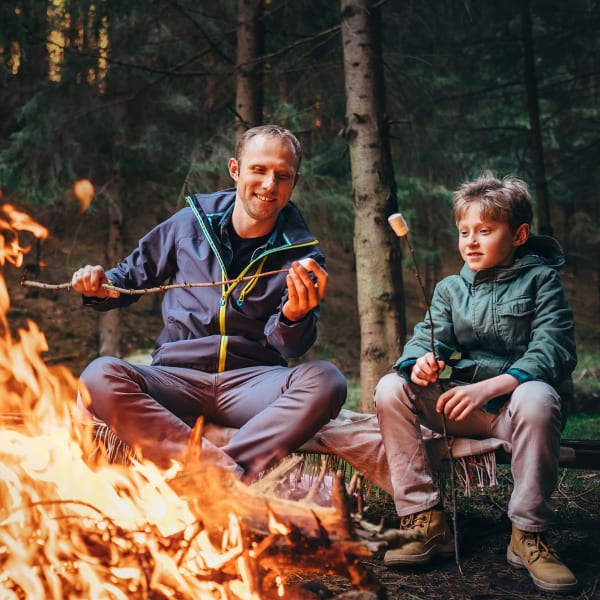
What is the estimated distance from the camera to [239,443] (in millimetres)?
2990

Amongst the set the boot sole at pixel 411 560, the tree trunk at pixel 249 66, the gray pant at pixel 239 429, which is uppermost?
the tree trunk at pixel 249 66

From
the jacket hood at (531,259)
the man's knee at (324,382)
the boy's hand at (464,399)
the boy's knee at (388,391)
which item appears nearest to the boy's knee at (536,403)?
the boy's hand at (464,399)

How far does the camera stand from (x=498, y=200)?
313 cm

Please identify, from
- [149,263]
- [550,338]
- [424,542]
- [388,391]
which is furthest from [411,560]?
[149,263]

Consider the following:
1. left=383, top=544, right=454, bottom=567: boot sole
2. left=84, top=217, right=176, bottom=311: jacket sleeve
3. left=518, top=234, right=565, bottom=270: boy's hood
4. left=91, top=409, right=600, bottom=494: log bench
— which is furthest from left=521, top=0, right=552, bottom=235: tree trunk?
left=383, top=544, right=454, bottom=567: boot sole

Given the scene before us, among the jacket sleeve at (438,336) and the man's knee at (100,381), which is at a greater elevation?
the jacket sleeve at (438,336)

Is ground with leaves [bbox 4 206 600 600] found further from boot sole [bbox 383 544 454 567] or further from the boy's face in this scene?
the boy's face

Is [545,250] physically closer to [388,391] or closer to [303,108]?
[388,391]

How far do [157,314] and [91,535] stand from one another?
1195 centimetres

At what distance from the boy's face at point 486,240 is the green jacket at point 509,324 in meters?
0.06

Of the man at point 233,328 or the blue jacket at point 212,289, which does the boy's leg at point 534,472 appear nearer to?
the man at point 233,328

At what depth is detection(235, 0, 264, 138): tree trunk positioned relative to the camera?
6.44m

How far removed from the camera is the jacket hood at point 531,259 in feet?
10.3

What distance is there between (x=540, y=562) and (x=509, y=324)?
1.05 meters
